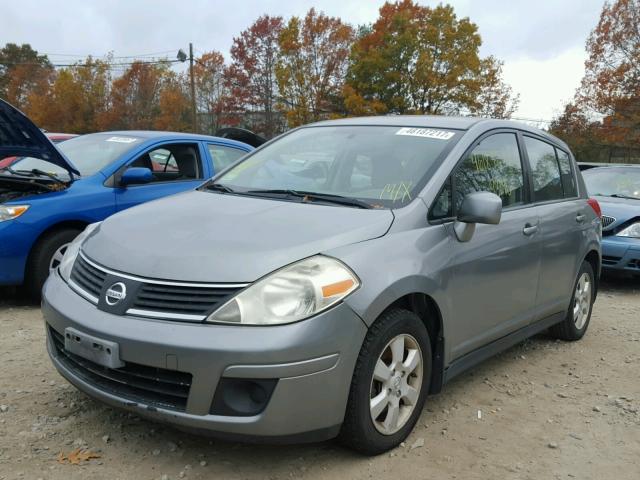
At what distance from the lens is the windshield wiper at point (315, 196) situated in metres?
3.08

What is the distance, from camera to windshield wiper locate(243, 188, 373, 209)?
308 centimetres

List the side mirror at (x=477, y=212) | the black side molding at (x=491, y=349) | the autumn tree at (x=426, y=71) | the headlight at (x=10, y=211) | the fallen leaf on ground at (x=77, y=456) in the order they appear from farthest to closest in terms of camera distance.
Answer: the autumn tree at (x=426, y=71) < the headlight at (x=10, y=211) < the black side molding at (x=491, y=349) < the side mirror at (x=477, y=212) < the fallen leaf on ground at (x=77, y=456)

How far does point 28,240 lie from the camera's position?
4.72m

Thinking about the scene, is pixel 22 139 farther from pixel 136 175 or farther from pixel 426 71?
pixel 426 71

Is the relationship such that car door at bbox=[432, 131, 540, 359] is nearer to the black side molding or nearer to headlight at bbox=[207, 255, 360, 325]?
the black side molding

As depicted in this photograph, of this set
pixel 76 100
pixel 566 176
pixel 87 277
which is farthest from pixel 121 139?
pixel 76 100

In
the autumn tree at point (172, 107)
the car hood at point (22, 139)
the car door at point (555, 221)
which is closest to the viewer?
the car door at point (555, 221)

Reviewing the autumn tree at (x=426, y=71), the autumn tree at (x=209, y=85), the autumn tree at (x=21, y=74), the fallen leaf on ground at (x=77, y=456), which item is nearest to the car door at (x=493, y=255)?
the fallen leaf on ground at (x=77, y=456)

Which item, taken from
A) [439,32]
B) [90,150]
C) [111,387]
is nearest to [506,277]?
[111,387]

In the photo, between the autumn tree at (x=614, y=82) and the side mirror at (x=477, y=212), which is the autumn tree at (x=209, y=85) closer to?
the autumn tree at (x=614, y=82)

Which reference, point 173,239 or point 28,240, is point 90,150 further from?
point 173,239

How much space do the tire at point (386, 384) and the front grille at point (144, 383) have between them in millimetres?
712

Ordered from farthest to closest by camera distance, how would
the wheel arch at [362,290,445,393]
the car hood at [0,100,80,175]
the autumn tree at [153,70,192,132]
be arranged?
the autumn tree at [153,70,192,132]
the car hood at [0,100,80,175]
the wheel arch at [362,290,445,393]

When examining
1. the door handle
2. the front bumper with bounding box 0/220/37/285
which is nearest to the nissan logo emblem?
the door handle
